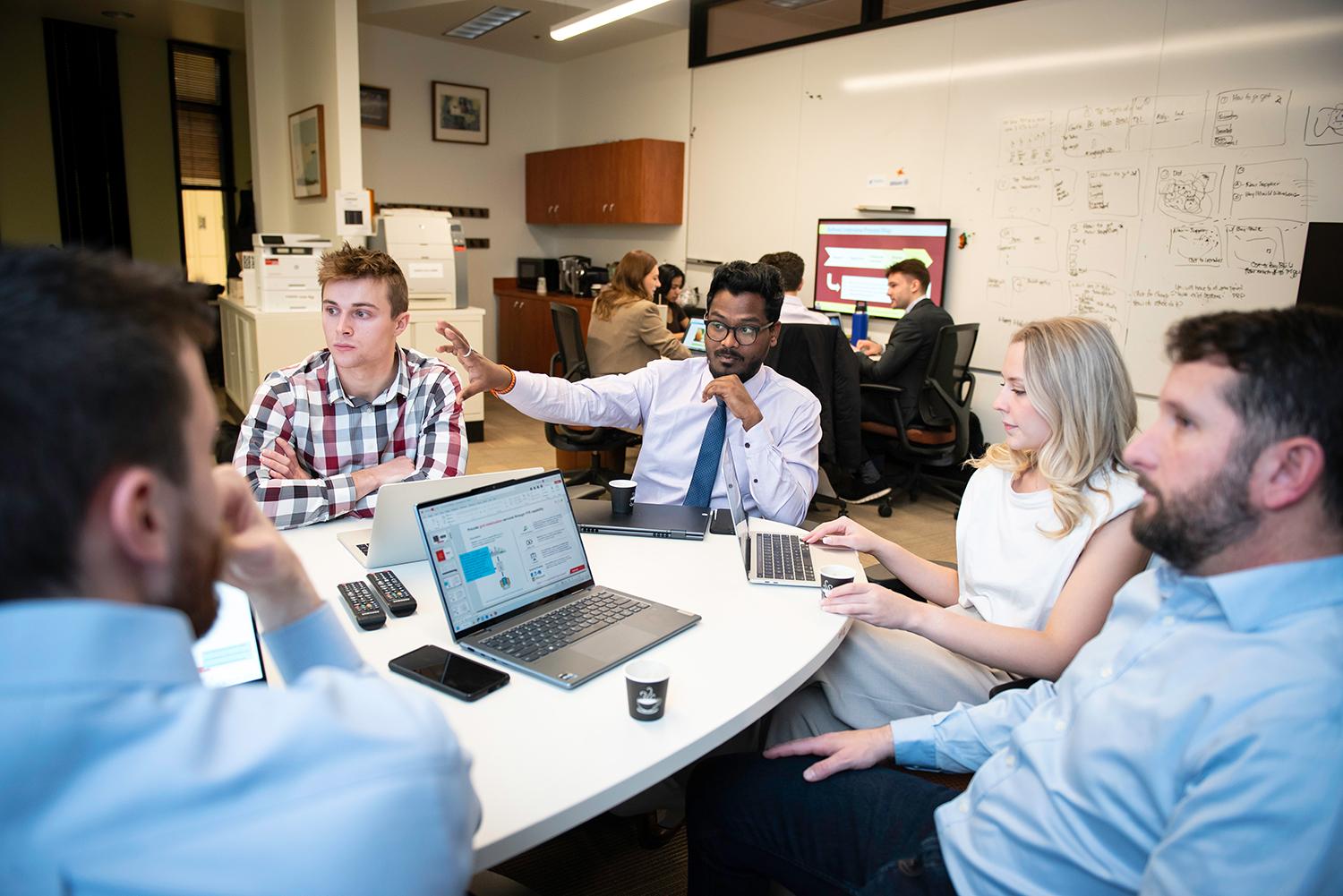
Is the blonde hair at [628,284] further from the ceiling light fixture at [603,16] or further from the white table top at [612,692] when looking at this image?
the white table top at [612,692]

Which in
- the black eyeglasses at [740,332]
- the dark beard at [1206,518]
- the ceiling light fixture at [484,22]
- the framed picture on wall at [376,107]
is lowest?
the dark beard at [1206,518]

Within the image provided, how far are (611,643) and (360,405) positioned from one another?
3.46 feet

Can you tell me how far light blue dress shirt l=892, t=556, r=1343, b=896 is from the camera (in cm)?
83

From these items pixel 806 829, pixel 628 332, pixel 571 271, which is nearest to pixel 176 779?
pixel 806 829

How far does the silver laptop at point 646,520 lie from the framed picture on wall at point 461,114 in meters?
6.64

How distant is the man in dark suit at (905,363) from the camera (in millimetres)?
4312

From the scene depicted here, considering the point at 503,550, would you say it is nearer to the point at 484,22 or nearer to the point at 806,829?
the point at 806,829

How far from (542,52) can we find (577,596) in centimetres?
754

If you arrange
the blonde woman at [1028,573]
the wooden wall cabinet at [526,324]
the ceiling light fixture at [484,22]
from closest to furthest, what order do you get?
the blonde woman at [1028,573], the ceiling light fixture at [484,22], the wooden wall cabinet at [526,324]

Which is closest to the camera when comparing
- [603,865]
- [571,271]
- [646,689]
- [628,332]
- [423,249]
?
[646,689]

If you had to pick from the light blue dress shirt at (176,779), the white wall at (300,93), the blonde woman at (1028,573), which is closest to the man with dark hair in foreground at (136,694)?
the light blue dress shirt at (176,779)

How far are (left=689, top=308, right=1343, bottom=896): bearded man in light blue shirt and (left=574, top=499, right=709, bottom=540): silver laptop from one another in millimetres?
822

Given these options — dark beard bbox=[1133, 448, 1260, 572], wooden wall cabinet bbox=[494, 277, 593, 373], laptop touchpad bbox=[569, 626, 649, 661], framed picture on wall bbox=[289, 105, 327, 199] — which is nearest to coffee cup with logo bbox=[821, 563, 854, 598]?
laptop touchpad bbox=[569, 626, 649, 661]

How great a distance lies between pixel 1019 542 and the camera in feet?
5.30
